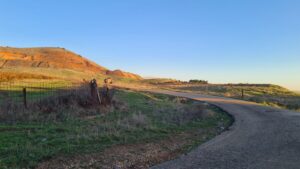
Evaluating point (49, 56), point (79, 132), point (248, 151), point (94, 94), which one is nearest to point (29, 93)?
point (94, 94)

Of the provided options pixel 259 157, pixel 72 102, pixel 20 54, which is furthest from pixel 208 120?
pixel 20 54

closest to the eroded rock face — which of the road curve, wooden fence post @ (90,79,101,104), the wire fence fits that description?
the wire fence

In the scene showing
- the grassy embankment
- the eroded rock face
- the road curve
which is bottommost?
the road curve

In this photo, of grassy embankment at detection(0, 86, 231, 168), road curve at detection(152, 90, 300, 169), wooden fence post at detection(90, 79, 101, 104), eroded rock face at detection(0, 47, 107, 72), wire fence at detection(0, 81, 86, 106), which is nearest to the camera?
road curve at detection(152, 90, 300, 169)

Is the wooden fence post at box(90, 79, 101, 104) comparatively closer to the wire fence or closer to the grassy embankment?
the grassy embankment

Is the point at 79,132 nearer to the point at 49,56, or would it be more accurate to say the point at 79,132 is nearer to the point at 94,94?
the point at 94,94

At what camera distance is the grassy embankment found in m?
6.84

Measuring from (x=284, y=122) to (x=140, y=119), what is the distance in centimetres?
711

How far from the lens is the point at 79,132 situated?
356 inches

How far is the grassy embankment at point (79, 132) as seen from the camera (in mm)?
6836

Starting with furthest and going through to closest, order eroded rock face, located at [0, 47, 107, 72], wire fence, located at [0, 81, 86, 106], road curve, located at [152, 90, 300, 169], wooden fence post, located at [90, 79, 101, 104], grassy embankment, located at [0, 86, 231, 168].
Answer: eroded rock face, located at [0, 47, 107, 72]
wooden fence post, located at [90, 79, 101, 104]
wire fence, located at [0, 81, 86, 106]
grassy embankment, located at [0, 86, 231, 168]
road curve, located at [152, 90, 300, 169]

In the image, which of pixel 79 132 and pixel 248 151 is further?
pixel 79 132

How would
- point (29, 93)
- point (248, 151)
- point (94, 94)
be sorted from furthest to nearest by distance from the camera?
point (29, 93) < point (94, 94) < point (248, 151)

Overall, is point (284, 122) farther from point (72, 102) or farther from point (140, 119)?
point (72, 102)
